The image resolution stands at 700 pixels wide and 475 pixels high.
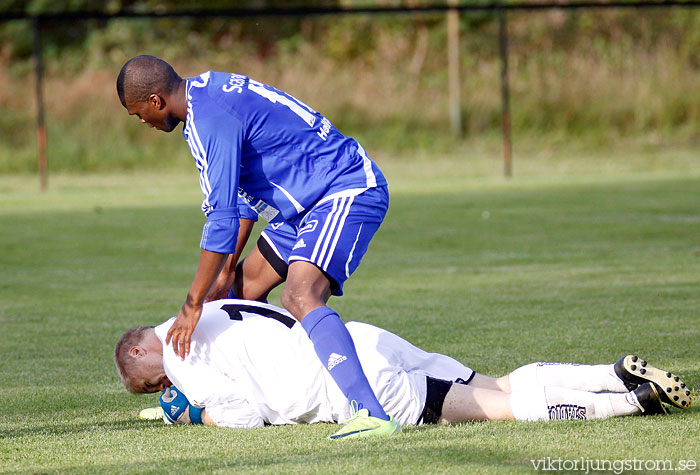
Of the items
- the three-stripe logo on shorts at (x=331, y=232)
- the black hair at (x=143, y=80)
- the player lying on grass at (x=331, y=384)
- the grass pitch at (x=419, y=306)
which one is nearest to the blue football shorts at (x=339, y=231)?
the three-stripe logo on shorts at (x=331, y=232)

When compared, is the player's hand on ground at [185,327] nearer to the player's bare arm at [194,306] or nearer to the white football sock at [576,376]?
the player's bare arm at [194,306]

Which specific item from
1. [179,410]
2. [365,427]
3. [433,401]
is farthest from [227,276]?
[365,427]

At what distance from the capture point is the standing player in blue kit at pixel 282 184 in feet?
13.9

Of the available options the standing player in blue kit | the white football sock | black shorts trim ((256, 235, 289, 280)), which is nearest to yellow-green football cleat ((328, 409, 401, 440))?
the standing player in blue kit

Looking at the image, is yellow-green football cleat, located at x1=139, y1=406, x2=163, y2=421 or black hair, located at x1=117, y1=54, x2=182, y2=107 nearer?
black hair, located at x1=117, y1=54, x2=182, y2=107

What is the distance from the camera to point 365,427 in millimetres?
3965

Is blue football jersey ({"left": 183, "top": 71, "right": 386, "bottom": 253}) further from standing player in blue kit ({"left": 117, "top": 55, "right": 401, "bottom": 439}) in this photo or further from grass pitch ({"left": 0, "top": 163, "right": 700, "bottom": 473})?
grass pitch ({"left": 0, "top": 163, "right": 700, "bottom": 473})

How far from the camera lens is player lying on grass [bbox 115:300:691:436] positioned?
422 cm

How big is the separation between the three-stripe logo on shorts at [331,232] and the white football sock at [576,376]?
0.94 m

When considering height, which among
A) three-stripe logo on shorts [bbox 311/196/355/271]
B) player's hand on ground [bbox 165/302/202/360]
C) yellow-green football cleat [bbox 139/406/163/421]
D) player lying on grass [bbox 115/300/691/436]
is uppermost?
three-stripe logo on shorts [bbox 311/196/355/271]

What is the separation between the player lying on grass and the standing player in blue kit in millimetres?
126

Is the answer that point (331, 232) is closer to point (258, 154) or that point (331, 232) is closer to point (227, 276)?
point (258, 154)

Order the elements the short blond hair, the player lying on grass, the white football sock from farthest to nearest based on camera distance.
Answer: the short blond hair, the white football sock, the player lying on grass

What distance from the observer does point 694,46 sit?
78.2 feet
